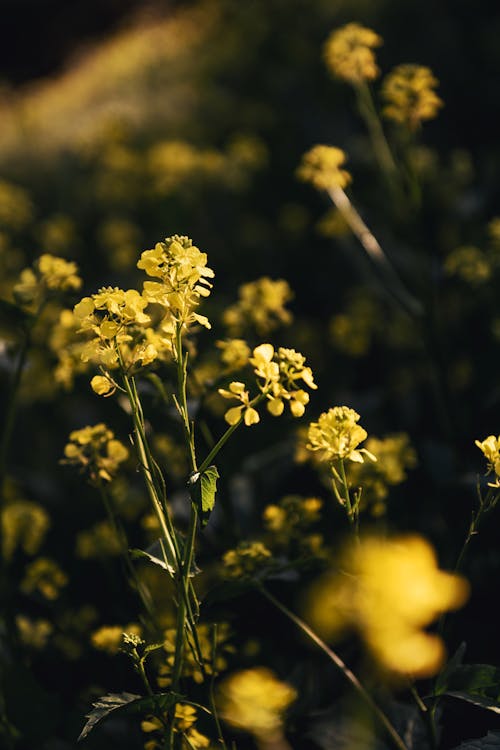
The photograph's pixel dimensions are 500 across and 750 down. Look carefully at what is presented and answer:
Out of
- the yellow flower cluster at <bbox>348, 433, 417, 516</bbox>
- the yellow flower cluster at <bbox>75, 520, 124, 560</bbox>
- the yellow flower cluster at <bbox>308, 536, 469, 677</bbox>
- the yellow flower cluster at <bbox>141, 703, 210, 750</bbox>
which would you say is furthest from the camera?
the yellow flower cluster at <bbox>75, 520, 124, 560</bbox>

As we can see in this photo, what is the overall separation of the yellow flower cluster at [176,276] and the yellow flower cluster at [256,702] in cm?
83

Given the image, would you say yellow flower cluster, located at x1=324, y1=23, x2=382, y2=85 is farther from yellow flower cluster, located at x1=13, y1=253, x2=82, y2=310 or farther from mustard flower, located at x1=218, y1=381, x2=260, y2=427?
mustard flower, located at x1=218, y1=381, x2=260, y2=427

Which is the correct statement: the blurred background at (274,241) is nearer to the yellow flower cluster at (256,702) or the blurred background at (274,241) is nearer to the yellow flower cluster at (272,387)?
the yellow flower cluster at (256,702)

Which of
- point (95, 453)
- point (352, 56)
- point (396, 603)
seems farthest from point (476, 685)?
point (352, 56)

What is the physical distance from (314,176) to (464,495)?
3.77 feet

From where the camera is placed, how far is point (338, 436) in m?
1.36

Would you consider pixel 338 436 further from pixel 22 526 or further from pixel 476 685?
pixel 22 526

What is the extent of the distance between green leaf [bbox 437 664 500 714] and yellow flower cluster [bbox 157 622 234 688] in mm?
472

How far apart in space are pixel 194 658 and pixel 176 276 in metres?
0.77

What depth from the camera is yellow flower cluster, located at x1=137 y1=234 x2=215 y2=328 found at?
1277mm

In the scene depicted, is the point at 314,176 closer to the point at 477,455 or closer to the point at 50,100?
the point at 477,455

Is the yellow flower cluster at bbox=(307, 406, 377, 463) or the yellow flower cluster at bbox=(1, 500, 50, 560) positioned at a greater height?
the yellow flower cluster at bbox=(307, 406, 377, 463)

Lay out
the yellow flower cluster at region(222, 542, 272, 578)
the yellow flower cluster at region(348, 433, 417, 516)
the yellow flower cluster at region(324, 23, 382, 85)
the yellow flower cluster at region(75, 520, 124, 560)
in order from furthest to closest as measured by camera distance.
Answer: the yellow flower cluster at region(324, 23, 382, 85)
the yellow flower cluster at region(75, 520, 124, 560)
the yellow flower cluster at region(348, 433, 417, 516)
the yellow flower cluster at region(222, 542, 272, 578)

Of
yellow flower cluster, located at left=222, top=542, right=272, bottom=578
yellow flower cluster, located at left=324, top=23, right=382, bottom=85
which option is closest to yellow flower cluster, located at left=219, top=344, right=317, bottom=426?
yellow flower cluster, located at left=222, top=542, right=272, bottom=578
